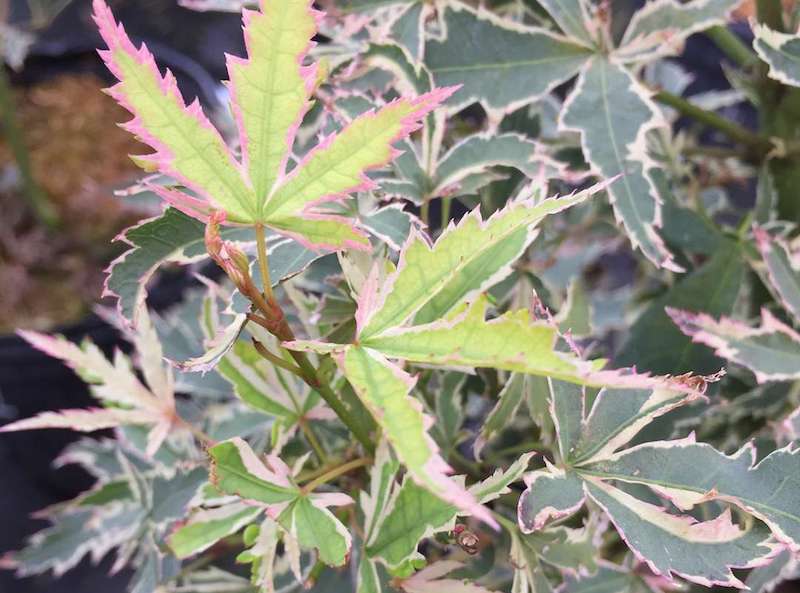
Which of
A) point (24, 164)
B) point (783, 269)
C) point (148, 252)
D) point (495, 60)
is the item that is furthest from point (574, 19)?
point (24, 164)

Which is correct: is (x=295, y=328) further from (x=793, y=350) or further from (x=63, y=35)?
(x=63, y=35)

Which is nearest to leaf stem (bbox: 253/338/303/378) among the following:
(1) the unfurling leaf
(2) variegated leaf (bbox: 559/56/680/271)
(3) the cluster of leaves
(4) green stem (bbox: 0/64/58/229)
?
(3) the cluster of leaves

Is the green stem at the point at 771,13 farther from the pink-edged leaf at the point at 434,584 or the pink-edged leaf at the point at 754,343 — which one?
the pink-edged leaf at the point at 434,584

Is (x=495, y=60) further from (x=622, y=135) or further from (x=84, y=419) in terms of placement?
(x=84, y=419)

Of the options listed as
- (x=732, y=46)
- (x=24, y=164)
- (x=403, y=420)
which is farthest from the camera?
(x=24, y=164)

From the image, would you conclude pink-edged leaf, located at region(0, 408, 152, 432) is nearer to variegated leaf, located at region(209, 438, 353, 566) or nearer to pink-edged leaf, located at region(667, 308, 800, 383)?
variegated leaf, located at region(209, 438, 353, 566)

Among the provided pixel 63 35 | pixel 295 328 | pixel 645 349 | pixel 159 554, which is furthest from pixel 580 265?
pixel 63 35
